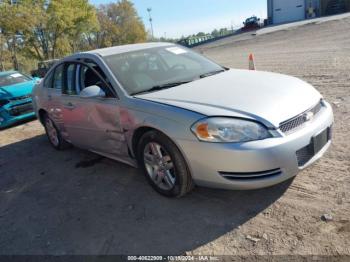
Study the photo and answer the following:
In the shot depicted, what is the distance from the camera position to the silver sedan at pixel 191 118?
3100mm

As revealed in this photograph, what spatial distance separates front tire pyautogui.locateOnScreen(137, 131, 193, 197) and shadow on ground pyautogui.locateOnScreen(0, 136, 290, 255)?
0.54 feet

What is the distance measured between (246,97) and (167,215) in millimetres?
1382

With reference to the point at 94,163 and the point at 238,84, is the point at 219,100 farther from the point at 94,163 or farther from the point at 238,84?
the point at 94,163

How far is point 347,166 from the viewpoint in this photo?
153 inches

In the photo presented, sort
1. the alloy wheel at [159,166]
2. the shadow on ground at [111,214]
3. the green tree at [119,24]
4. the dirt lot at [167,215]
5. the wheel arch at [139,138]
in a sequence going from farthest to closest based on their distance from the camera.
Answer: the green tree at [119,24] < the alloy wheel at [159,166] < the wheel arch at [139,138] < the shadow on ground at [111,214] < the dirt lot at [167,215]

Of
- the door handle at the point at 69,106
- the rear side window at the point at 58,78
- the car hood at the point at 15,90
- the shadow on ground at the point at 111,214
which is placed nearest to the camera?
the shadow on ground at the point at 111,214

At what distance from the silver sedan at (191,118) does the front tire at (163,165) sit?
1 centimetres

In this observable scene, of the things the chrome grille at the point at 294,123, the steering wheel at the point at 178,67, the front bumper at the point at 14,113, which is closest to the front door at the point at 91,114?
the steering wheel at the point at 178,67

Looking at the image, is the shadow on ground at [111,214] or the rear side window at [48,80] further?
the rear side window at [48,80]

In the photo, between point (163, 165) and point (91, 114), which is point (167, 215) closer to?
point (163, 165)

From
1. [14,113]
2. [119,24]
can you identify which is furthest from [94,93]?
[119,24]

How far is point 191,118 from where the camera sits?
3.24 m

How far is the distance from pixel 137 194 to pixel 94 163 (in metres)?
1.44

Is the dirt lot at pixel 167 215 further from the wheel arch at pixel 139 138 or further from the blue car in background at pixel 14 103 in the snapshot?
the blue car in background at pixel 14 103
